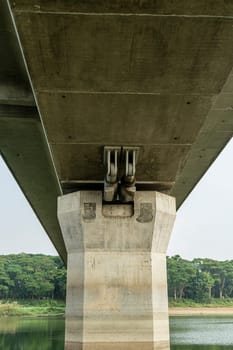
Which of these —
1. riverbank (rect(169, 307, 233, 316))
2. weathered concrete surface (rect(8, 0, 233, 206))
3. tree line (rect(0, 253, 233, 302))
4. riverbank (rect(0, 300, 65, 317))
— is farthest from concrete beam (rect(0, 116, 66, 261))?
tree line (rect(0, 253, 233, 302))

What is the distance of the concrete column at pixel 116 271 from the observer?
8.45 metres

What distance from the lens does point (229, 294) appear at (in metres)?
103

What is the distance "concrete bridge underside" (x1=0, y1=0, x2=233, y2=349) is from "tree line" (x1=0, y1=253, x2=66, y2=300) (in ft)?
276

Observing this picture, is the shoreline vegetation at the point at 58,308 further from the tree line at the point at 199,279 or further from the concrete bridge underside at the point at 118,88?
the concrete bridge underside at the point at 118,88

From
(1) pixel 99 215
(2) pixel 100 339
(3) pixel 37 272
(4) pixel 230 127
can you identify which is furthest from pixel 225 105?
(3) pixel 37 272

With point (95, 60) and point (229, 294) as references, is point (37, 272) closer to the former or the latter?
point (229, 294)

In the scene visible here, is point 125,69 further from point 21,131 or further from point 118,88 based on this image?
point 21,131

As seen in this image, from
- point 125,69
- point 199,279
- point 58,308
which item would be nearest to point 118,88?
point 125,69

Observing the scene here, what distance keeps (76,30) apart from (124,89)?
1.26m

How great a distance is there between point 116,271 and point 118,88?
4.03m

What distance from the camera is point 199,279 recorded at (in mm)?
97688

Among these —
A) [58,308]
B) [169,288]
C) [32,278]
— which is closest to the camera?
[58,308]

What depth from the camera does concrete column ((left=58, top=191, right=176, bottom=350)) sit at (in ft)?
27.7

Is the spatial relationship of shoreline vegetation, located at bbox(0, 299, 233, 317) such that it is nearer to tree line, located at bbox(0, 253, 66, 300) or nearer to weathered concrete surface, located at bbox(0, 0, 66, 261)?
tree line, located at bbox(0, 253, 66, 300)
